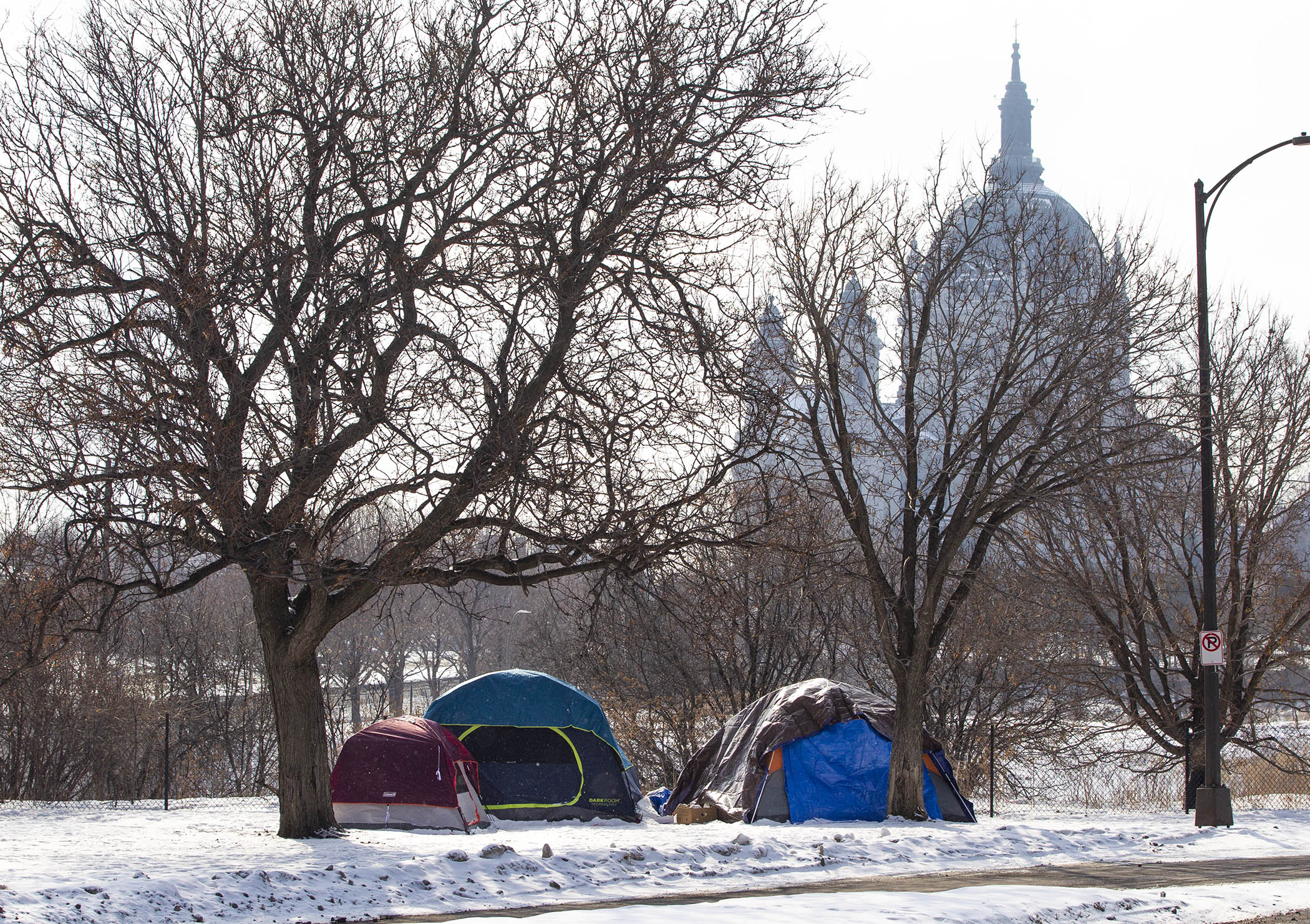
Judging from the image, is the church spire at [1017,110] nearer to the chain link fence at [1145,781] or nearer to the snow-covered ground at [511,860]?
the chain link fence at [1145,781]

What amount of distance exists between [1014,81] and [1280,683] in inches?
5926

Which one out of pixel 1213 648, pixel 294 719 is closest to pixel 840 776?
A: pixel 1213 648

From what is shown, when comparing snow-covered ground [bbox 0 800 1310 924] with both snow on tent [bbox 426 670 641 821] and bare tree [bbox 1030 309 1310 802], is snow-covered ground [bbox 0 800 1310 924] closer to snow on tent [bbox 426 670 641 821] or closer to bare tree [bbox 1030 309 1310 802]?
snow on tent [bbox 426 670 641 821]

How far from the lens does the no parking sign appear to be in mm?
14766

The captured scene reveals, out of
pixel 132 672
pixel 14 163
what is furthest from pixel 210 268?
pixel 132 672

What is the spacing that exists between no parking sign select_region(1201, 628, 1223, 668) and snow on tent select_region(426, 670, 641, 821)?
836 centimetres

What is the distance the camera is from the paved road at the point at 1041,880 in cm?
902

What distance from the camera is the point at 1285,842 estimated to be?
13625 mm

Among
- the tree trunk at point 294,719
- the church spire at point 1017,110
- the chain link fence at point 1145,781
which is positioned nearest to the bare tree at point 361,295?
the tree trunk at point 294,719

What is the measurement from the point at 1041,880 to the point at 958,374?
7159 millimetres

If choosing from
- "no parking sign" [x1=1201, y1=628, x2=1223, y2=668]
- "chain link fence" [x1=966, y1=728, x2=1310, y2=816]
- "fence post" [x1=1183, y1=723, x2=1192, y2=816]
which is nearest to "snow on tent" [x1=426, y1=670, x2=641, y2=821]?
"chain link fence" [x1=966, y1=728, x2=1310, y2=816]

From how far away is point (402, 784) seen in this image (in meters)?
15.8

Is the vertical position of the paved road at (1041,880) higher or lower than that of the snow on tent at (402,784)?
lower

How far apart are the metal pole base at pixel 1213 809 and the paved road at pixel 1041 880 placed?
2.67 m
